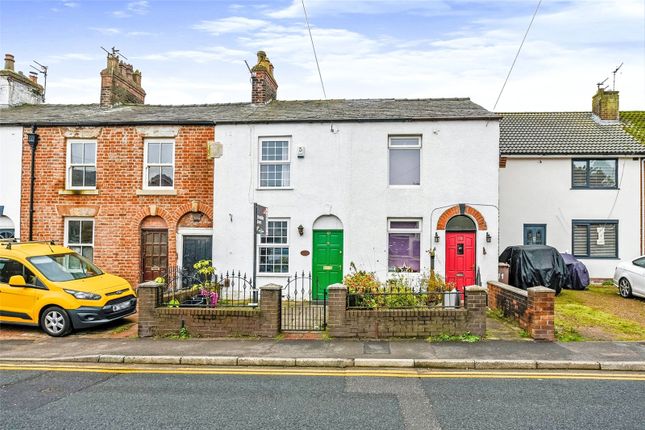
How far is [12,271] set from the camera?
34.0 feet

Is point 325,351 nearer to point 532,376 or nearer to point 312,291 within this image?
point 532,376

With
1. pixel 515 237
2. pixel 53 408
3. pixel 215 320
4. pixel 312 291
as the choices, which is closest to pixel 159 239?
pixel 312 291

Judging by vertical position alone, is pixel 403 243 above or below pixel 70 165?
below

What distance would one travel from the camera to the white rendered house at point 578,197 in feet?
62.2

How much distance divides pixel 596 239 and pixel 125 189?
1865 cm

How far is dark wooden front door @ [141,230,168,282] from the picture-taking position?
15641 mm

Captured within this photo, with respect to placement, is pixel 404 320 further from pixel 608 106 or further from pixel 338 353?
pixel 608 106

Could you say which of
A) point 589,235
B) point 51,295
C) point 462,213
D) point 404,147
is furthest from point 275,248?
point 589,235

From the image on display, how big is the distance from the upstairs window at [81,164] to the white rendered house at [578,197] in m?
15.9

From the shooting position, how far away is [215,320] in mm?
9578

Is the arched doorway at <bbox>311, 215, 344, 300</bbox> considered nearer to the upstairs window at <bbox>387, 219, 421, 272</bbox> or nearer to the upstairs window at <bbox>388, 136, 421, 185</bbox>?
the upstairs window at <bbox>387, 219, 421, 272</bbox>

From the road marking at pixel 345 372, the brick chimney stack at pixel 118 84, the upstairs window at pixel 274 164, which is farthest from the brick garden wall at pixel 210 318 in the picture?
the brick chimney stack at pixel 118 84

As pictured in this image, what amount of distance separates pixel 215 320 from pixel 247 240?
5.64m

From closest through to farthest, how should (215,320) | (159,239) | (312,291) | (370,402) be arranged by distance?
(370,402) < (215,320) < (312,291) < (159,239)
